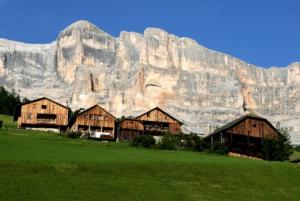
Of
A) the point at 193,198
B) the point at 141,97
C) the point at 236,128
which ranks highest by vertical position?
the point at 141,97

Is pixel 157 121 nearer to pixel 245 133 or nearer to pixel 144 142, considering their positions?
pixel 245 133

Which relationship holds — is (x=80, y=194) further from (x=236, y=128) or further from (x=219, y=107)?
(x=219, y=107)

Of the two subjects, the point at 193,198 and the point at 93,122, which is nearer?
the point at 193,198

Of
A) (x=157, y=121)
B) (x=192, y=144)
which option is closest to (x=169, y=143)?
(x=192, y=144)

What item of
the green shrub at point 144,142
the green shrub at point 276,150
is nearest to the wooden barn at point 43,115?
the green shrub at point 144,142

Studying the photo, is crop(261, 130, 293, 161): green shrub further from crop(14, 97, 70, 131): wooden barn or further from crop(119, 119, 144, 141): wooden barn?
crop(14, 97, 70, 131): wooden barn

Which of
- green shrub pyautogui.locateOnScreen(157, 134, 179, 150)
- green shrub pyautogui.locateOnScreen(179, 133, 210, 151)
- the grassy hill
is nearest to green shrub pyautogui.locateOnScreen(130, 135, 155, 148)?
green shrub pyautogui.locateOnScreen(157, 134, 179, 150)

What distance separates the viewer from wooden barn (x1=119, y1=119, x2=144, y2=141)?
3344 inches

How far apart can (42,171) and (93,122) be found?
55804mm

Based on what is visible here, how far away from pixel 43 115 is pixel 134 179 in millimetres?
58486

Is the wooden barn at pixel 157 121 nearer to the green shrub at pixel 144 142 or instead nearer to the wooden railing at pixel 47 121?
the wooden railing at pixel 47 121

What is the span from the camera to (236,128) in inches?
2798

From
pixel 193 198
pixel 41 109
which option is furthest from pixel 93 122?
pixel 193 198

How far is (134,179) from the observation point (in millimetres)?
29250
